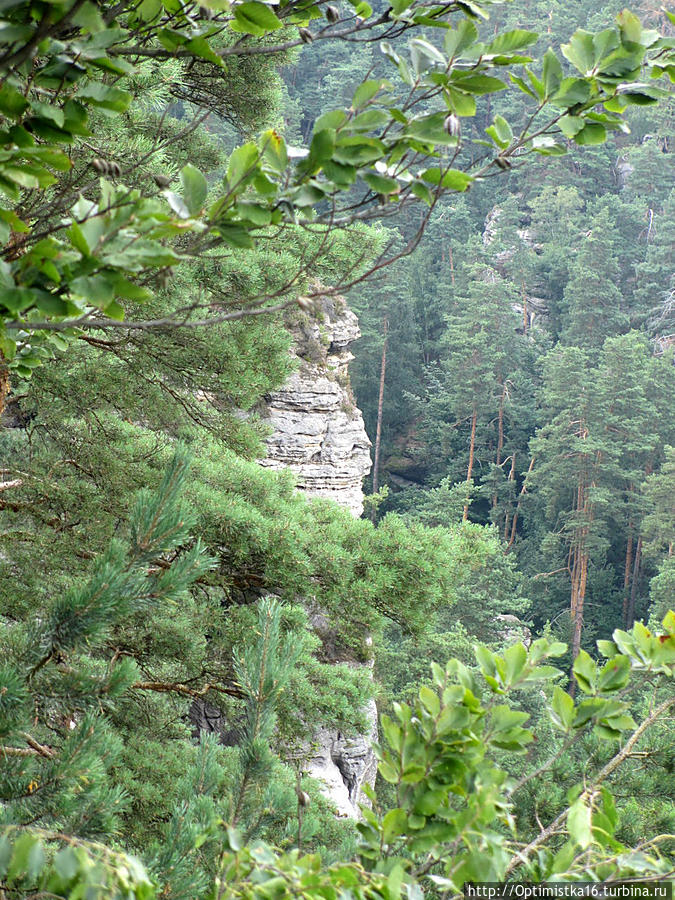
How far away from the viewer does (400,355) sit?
25875mm

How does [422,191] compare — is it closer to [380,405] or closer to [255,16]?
[255,16]

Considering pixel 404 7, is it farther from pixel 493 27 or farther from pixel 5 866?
pixel 493 27

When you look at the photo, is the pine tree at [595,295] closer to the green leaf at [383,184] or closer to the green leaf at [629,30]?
the green leaf at [629,30]

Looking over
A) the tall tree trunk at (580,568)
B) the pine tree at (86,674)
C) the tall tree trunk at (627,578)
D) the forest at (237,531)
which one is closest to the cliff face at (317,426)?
the forest at (237,531)

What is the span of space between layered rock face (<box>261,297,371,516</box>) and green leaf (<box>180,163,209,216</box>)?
1213cm

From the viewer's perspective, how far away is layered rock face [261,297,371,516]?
44.5 feet

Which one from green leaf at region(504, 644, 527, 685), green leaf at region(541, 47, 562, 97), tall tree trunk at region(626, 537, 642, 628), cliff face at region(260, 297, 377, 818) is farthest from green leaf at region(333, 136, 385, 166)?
tall tree trunk at region(626, 537, 642, 628)

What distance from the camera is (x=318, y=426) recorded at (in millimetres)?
13766

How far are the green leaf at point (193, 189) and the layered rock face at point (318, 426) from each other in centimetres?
1213

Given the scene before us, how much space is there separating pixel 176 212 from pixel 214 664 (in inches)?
101

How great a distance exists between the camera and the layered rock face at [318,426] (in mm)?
13562

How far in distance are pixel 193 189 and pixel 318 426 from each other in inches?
506

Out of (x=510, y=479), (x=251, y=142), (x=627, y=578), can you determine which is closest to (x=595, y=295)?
(x=510, y=479)

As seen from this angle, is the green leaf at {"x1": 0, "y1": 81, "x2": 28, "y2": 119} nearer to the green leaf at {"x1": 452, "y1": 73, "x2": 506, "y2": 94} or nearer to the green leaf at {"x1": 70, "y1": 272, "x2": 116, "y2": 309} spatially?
the green leaf at {"x1": 70, "y1": 272, "x2": 116, "y2": 309}
